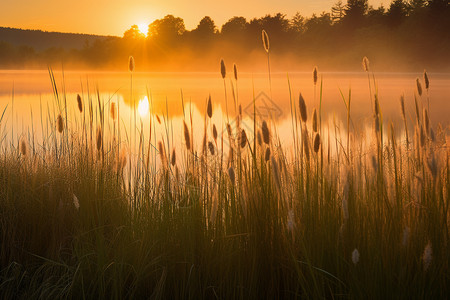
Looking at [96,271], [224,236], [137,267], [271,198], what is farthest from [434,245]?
[96,271]

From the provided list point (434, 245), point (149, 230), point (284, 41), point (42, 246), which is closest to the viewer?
point (434, 245)

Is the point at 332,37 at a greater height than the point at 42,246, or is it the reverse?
the point at 332,37

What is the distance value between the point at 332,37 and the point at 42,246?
Answer: 132 feet

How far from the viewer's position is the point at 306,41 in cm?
4150

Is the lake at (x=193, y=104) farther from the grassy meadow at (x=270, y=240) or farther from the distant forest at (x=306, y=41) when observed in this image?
the distant forest at (x=306, y=41)

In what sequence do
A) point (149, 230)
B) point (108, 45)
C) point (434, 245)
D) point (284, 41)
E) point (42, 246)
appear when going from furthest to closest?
point (108, 45)
point (284, 41)
point (42, 246)
point (149, 230)
point (434, 245)

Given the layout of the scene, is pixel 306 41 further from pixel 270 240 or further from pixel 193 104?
pixel 270 240

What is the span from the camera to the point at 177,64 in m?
50.8

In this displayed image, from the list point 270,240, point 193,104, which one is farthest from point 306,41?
point 270,240

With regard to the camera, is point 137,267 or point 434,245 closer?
point 434,245

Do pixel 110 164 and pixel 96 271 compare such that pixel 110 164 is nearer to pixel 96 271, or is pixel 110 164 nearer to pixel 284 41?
pixel 96 271

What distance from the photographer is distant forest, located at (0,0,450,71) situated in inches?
1346

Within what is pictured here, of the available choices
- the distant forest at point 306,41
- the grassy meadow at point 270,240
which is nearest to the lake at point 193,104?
the grassy meadow at point 270,240

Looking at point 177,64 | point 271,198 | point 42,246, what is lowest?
point 42,246
